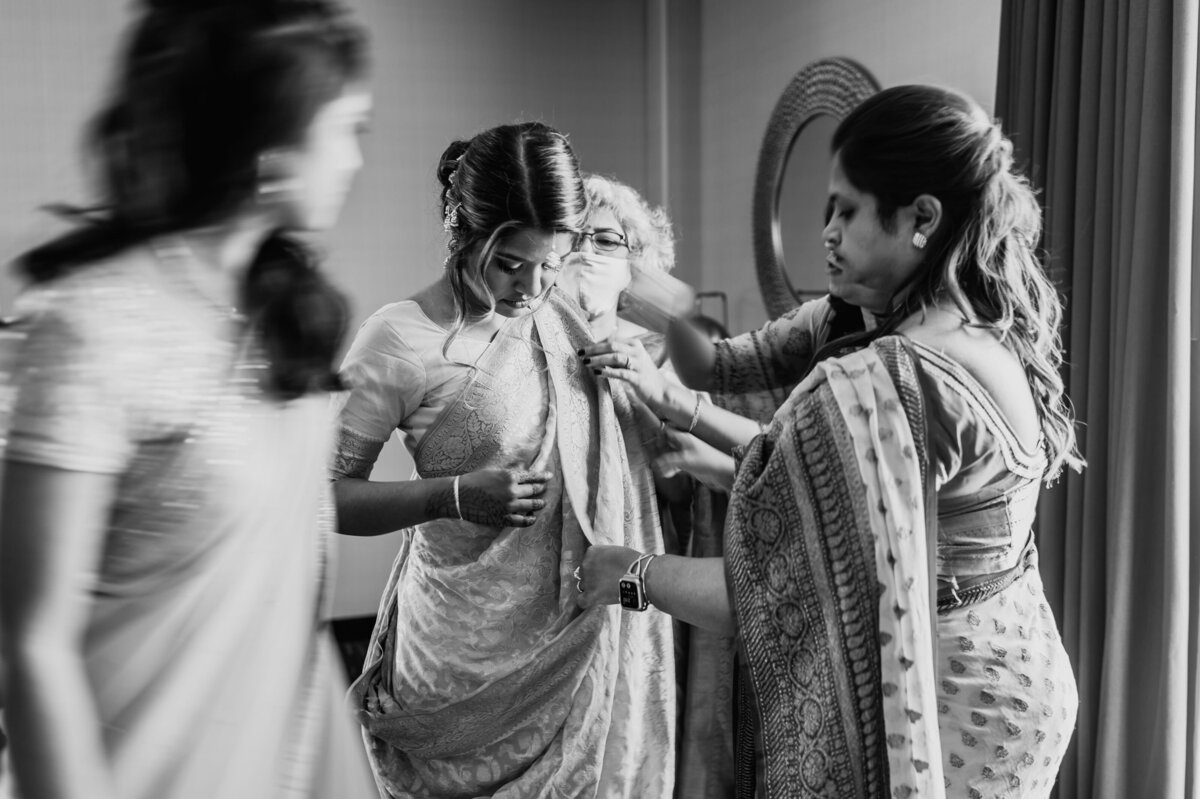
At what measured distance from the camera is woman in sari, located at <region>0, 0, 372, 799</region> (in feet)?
2.51

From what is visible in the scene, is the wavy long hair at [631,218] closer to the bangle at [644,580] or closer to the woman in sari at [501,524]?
the woman in sari at [501,524]

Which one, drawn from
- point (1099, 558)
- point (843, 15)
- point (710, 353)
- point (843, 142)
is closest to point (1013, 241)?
point (843, 142)

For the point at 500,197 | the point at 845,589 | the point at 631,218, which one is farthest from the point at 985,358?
the point at 631,218

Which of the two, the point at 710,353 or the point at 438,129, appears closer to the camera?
the point at 710,353

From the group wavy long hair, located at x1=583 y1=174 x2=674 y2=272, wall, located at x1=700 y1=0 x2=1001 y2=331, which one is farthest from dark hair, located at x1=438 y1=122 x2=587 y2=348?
wall, located at x1=700 y1=0 x2=1001 y2=331

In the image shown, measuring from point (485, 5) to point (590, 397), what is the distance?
3179 mm

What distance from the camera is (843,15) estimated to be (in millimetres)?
3508

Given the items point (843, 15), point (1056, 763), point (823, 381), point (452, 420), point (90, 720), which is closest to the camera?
point (90, 720)

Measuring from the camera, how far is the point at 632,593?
4.80 ft

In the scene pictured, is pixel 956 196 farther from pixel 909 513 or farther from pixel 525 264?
pixel 525 264

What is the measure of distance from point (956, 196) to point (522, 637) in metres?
0.98

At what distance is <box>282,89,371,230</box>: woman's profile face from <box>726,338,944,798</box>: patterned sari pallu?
2.06 feet

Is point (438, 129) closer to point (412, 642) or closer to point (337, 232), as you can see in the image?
point (337, 232)

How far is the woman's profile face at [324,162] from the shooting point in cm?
87
